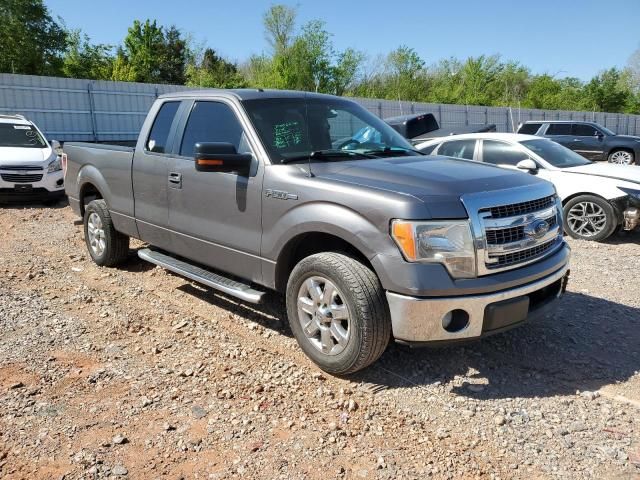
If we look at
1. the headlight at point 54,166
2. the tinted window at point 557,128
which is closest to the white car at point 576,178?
the headlight at point 54,166

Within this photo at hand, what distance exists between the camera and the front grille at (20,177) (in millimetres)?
10070

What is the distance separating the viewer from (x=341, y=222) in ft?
11.1

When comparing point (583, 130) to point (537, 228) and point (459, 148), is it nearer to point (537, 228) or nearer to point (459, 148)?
point (459, 148)

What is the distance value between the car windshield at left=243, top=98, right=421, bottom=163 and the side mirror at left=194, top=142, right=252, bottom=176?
25 cm

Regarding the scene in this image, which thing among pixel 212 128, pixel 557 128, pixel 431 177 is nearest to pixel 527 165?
pixel 431 177

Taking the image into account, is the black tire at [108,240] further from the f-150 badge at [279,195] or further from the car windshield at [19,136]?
the car windshield at [19,136]

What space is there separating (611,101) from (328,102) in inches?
2324

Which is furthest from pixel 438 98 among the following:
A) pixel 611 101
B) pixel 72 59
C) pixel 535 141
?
pixel 535 141

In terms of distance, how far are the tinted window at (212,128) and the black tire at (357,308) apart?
4.03 ft

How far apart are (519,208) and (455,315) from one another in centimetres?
82

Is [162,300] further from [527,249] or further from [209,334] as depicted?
[527,249]

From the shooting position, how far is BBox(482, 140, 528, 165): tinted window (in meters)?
8.57

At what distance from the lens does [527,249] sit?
11.4 ft

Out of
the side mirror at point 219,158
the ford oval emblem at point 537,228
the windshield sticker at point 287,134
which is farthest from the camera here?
the windshield sticker at point 287,134
